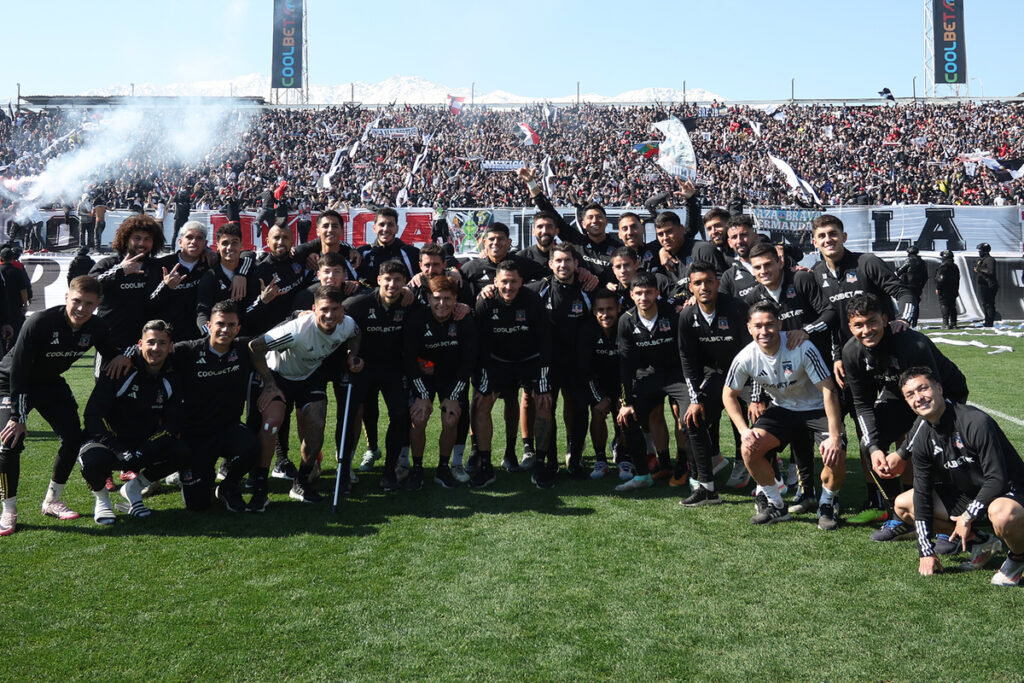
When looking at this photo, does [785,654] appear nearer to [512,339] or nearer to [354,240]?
[512,339]

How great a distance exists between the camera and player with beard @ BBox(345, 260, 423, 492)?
6.85 m

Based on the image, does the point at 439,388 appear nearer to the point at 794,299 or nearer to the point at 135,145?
the point at 794,299

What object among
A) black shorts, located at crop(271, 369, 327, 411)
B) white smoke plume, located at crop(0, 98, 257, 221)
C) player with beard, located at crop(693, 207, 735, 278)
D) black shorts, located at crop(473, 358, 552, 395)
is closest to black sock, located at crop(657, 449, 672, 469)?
black shorts, located at crop(473, 358, 552, 395)

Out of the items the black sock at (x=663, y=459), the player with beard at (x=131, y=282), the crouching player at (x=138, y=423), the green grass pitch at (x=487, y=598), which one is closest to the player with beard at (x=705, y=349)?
the green grass pitch at (x=487, y=598)

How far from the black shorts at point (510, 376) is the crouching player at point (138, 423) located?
256 cm

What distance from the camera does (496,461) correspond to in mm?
7969

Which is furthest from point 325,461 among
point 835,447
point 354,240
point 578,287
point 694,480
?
point 354,240

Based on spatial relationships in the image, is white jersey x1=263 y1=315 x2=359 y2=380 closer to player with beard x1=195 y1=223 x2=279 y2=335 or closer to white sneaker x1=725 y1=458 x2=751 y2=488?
player with beard x1=195 y1=223 x2=279 y2=335

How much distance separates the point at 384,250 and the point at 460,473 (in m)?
2.56

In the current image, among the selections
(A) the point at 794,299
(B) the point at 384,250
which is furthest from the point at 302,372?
(A) the point at 794,299

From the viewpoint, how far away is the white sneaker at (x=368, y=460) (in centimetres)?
761

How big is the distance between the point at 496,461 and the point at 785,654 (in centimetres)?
451

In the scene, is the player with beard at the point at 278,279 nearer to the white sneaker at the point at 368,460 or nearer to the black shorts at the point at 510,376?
the white sneaker at the point at 368,460

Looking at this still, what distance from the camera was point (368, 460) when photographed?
25.2 feet
